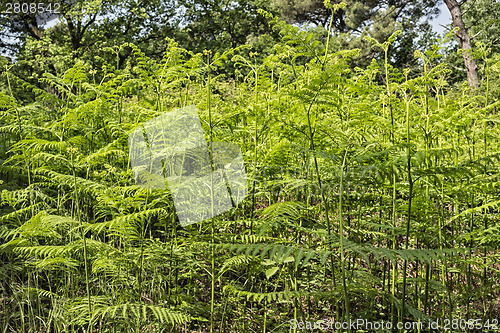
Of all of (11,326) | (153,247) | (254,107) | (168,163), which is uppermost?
(254,107)

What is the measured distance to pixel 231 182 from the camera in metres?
2.30

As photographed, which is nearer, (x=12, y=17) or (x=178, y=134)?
(x=178, y=134)

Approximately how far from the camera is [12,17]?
37.0 feet

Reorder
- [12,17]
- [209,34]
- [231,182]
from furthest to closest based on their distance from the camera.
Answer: [209,34] → [12,17] → [231,182]

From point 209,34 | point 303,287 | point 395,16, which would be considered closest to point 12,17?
point 209,34

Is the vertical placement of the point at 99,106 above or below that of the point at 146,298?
above

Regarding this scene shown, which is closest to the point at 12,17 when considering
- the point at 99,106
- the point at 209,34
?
the point at 209,34

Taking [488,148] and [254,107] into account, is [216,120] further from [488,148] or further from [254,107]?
[488,148]

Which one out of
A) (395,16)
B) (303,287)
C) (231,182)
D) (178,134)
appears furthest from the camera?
(395,16)

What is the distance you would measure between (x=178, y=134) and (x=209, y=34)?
49.0 ft

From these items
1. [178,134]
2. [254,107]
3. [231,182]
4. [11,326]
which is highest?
[254,107]

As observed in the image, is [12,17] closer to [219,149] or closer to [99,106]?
[99,106]

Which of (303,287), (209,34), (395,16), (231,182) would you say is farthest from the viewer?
(395,16)

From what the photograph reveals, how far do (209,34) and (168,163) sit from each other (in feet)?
49.0
